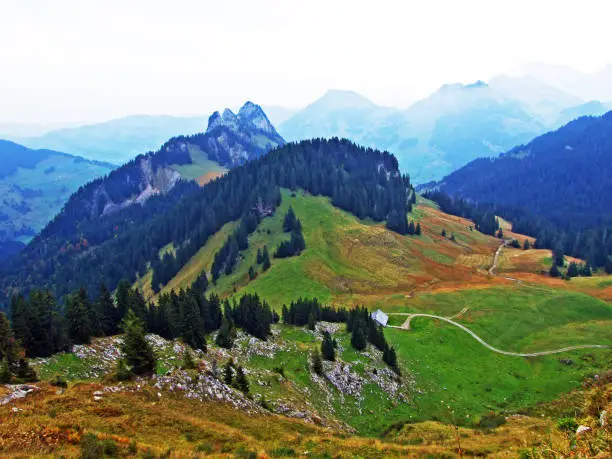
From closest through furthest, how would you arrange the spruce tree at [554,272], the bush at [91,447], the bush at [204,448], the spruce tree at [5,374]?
1. the bush at [91,447]
2. the bush at [204,448]
3. the spruce tree at [5,374]
4. the spruce tree at [554,272]

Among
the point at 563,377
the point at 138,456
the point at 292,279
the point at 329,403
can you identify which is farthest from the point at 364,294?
the point at 138,456

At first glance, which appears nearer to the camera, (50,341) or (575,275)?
(50,341)

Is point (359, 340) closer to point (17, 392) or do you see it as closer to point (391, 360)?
point (391, 360)

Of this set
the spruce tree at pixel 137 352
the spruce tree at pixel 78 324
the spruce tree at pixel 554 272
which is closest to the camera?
the spruce tree at pixel 137 352

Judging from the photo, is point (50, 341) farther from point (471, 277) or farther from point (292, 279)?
point (471, 277)

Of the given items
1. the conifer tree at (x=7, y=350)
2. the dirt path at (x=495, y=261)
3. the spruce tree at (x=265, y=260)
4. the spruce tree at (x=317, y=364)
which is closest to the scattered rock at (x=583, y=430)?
the conifer tree at (x=7, y=350)

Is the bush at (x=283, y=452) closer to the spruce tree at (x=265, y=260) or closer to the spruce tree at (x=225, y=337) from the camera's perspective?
the spruce tree at (x=225, y=337)

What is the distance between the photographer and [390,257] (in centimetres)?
15888

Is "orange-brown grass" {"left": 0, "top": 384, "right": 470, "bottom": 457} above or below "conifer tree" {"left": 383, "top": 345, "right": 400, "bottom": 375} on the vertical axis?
above

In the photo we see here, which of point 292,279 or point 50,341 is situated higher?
point 50,341

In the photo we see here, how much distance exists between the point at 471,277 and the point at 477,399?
276ft

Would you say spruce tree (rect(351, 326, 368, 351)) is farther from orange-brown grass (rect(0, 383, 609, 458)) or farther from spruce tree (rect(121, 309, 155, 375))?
spruce tree (rect(121, 309, 155, 375))

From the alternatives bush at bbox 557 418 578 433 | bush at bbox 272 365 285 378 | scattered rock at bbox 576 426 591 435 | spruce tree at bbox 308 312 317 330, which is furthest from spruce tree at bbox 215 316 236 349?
scattered rock at bbox 576 426 591 435

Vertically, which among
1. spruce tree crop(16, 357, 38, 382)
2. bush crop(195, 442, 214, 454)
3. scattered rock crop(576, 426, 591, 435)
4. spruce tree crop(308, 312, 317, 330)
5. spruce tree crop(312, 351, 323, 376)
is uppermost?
scattered rock crop(576, 426, 591, 435)
